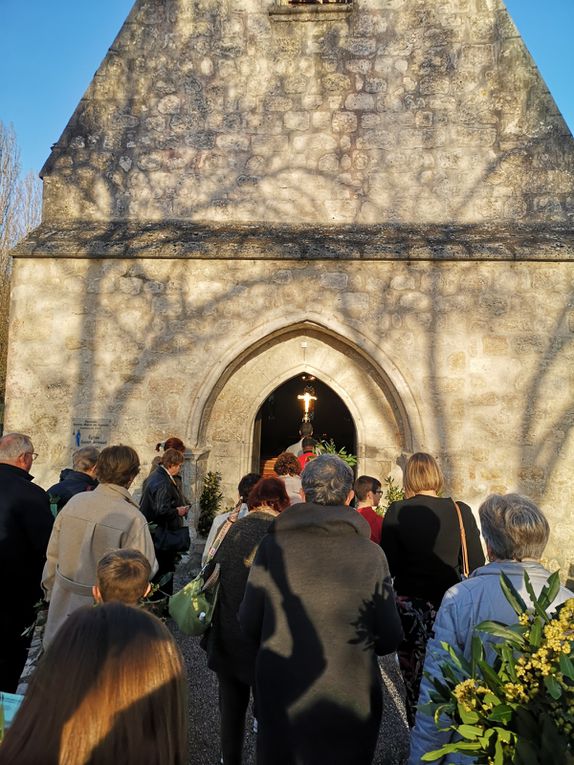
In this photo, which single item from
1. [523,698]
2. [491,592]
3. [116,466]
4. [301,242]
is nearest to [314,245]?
[301,242]

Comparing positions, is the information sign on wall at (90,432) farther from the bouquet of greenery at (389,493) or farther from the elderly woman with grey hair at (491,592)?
the elderly woman with grey hair at (491,592)

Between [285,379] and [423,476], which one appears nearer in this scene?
[423,476]

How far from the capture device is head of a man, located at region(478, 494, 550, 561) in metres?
1.93

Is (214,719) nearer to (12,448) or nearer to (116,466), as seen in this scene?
(116,466)

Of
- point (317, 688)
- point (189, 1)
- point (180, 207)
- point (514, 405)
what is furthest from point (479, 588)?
point (189, 1)

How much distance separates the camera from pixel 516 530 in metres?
1.93

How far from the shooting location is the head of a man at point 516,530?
193 cm

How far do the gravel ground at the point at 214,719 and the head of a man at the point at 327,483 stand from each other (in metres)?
1.75

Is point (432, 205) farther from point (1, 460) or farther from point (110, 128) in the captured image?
point (1, 460)

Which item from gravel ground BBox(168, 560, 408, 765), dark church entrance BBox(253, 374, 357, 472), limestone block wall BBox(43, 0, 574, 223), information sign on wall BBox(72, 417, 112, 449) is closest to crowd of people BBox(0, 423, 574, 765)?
gravel ground BBox(168, 560, 408, 765)

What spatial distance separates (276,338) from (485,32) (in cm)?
419

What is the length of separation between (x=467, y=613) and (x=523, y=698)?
0.49 meters

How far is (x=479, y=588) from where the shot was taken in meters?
1.86

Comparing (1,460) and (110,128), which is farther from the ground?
(110,128)
